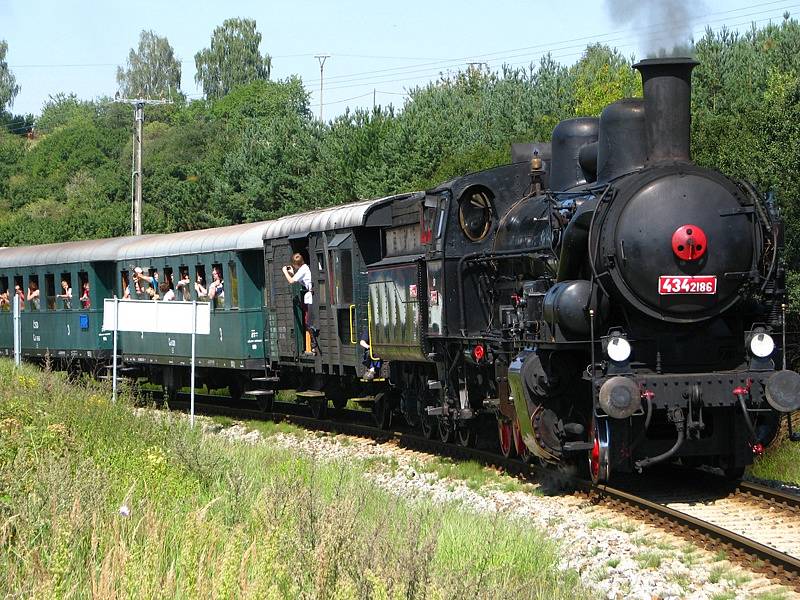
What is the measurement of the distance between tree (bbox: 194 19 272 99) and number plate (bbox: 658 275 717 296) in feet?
386

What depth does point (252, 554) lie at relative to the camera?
263 inches

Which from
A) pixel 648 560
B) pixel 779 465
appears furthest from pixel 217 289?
pixel 648 560

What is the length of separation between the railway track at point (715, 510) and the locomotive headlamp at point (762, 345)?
1286 mm

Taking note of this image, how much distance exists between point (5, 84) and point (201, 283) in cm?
12532

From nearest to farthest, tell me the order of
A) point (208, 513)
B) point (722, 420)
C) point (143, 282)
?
point (208, 513)
point (722, 420)
point (143, 282)

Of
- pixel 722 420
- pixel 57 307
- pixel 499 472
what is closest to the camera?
pixel 722 420

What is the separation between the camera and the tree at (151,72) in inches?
5221

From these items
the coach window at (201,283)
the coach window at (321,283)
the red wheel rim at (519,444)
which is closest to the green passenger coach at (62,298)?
the coach window at (201,283)

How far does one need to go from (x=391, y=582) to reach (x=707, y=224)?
5.66 m

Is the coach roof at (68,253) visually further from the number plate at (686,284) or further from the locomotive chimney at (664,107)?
the number plate at (686,284)

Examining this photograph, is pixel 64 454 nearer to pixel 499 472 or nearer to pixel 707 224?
pixel 499 472

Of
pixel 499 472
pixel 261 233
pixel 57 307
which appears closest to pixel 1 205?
pixel 57 307

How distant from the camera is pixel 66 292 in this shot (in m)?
26.7

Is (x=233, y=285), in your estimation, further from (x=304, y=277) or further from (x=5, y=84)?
(x=5, y=84)
